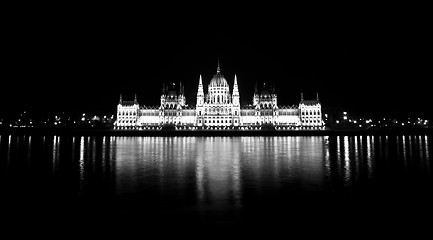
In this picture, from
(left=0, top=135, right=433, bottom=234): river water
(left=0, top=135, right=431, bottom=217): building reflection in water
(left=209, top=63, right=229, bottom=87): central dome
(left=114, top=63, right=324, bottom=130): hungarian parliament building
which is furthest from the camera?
(left=209, top=63, right=229, bottom=87): central dome

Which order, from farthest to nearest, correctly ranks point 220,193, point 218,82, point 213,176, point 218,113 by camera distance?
point 218,82 < point 218,113 < point 213,176 < point 220,193

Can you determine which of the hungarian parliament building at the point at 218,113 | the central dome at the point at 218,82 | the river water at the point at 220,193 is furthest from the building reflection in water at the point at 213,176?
the central dome at the point at 218,82

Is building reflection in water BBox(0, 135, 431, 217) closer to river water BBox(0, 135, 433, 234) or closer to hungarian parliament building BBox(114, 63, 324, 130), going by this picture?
river water BBox(0, 135, 433, 234)

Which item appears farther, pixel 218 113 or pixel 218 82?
pixel 218 82

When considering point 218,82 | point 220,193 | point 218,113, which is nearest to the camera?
point 220,193

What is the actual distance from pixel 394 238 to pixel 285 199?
4.69 m

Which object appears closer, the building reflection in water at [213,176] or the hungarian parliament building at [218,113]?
the building reflection in water at [213,176]

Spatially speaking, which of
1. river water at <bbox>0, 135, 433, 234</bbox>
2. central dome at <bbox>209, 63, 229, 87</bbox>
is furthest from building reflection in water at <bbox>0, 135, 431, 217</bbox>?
central dome at <bbox>209, 63, 229, 87</bbox>

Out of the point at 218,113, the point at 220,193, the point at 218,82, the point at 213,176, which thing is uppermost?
the point at 218,82

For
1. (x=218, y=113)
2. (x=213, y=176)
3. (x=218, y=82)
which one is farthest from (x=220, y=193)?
(x=218, y=82)

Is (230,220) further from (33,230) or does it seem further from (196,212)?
(33,230)

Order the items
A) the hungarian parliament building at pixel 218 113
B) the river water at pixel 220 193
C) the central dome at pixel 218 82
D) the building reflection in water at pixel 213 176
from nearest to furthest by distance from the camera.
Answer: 1. the river water at pixel 220 193
2. the building reflection in water at pixel 213 176
3. the hungarian parliament building at pixel 218 113
4. the central dome at pixel 218 82

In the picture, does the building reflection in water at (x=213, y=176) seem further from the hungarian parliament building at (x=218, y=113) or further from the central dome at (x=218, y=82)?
the central dome at (x=218, y=82)

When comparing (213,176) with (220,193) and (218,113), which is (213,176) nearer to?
(220,193)
